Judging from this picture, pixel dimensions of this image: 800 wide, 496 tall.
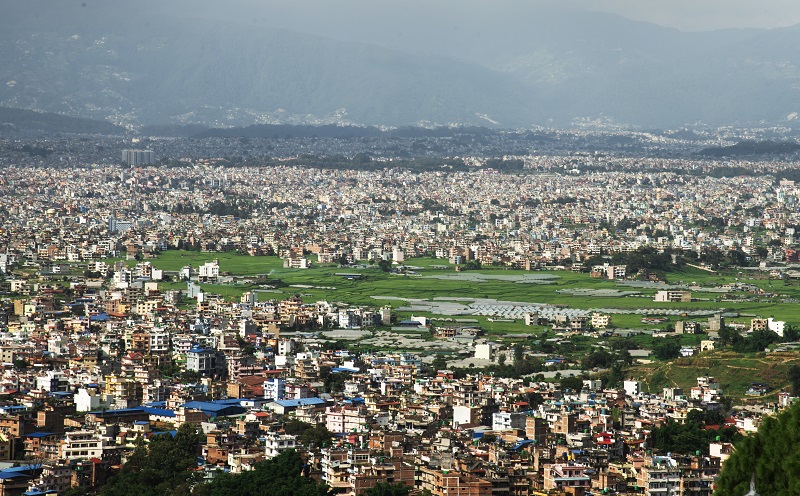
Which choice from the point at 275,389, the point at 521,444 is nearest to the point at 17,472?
the point at 521,444

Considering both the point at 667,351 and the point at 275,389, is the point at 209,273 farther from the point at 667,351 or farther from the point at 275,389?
the point at 275,389

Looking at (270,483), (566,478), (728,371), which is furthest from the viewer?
(728,371)

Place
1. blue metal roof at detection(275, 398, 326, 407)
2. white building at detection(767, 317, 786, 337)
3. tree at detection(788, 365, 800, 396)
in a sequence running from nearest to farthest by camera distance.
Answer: blue metal roof at detection(275, 398, 326, 407) < tree at detection(788, 365, 800, 396) < white building at detection(767, 317, 786, 337)

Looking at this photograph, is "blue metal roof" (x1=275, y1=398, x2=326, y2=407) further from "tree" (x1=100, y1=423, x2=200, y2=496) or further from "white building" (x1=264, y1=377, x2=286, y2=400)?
"tree" (x1=100, y1=423, x2=200, y2=496)

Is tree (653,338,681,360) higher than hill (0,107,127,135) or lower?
lower

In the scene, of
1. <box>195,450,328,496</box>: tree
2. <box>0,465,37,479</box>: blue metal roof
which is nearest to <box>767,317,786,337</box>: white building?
<box>195,450,328,496</box>: tree

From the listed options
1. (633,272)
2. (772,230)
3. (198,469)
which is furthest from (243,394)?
(772,230)

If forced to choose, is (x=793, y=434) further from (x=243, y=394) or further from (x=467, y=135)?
(x=467, y=135)

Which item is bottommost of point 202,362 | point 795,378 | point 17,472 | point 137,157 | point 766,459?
point 202,362
